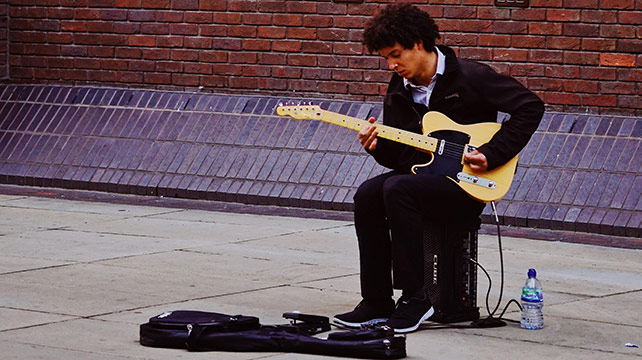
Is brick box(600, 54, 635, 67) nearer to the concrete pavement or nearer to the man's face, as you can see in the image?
the concrete pavement

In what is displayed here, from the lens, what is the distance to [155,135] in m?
11.1

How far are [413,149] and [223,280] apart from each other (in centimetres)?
153

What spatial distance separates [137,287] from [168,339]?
145 centimetres

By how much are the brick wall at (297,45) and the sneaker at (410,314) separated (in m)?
4.11

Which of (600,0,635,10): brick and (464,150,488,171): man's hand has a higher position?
(600,0,635,10): brick

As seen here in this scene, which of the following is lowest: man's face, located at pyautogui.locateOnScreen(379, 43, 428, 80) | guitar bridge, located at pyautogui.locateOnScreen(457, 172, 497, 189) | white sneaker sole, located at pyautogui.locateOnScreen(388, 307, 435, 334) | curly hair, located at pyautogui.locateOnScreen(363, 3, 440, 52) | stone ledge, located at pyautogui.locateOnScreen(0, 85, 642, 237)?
stone ledge, located at pyautogui.locateOnScreen(0, 85, 642, 237)

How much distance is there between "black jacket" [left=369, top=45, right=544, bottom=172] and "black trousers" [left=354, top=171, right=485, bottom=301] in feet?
0.68

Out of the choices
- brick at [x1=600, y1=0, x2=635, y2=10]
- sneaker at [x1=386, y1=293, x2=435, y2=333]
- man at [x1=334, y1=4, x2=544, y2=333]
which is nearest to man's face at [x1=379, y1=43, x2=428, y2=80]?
man at [x1=334, y1=4, x2=544, y2=333]

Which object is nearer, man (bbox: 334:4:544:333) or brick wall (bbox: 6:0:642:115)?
man (bbox: 334:4:544:333)

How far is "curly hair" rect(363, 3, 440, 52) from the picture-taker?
6.13 meters

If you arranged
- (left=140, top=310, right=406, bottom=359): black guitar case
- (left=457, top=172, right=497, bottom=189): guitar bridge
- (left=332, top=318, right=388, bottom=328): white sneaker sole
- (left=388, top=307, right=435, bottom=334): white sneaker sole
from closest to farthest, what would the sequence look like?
(left=140, top=310, right=406, bottom=359): black guitar case → (left=388, top=307, right=435, bottom=334): white sneaker sole → (left=332, top=318, right=388, bottom=328): white sneaker sole → (left=457, top=172, right=497, bottom=189): guitar bridge

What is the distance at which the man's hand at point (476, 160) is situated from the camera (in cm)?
612

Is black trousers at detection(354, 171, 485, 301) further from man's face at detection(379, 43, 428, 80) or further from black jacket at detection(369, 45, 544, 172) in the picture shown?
man's face at detection(379, 43, 428, 80)

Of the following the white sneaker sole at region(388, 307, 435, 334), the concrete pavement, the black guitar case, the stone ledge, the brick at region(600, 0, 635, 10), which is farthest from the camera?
the brick at region(600, 0, 635, 10)
